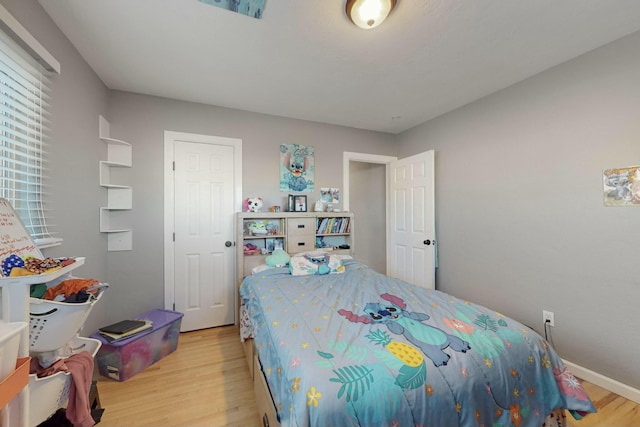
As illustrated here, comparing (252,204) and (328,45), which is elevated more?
(328,45)

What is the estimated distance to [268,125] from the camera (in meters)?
2.99

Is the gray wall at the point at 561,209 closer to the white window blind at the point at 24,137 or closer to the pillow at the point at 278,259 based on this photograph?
the pillow at the point at 278,259

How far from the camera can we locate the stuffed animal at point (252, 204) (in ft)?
9.27

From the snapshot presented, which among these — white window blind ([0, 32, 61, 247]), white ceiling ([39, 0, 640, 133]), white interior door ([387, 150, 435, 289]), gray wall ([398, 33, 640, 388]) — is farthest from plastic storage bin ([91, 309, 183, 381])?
gray wall ([398, 33, 640, 388])

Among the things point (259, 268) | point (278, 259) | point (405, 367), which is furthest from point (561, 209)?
point (259, 268)

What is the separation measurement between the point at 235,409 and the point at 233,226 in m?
1.73

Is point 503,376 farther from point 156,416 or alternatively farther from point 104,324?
point 104,324

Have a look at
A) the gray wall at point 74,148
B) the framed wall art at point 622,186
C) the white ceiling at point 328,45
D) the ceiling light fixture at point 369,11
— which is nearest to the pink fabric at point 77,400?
the gray wall at point 74,148

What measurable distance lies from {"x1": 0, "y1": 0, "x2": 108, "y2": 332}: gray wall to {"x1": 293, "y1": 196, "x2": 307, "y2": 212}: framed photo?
1.81m

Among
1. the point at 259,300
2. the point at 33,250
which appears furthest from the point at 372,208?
the point at 33,250

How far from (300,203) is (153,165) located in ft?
5.17

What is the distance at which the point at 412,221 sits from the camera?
322cm

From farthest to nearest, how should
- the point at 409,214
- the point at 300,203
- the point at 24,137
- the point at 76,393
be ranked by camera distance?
the point at 409,214, the point at 300,203, the point at 24,137, the point at 76,393

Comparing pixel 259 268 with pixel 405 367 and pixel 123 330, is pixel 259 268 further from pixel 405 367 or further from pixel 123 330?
pixel 405 367
